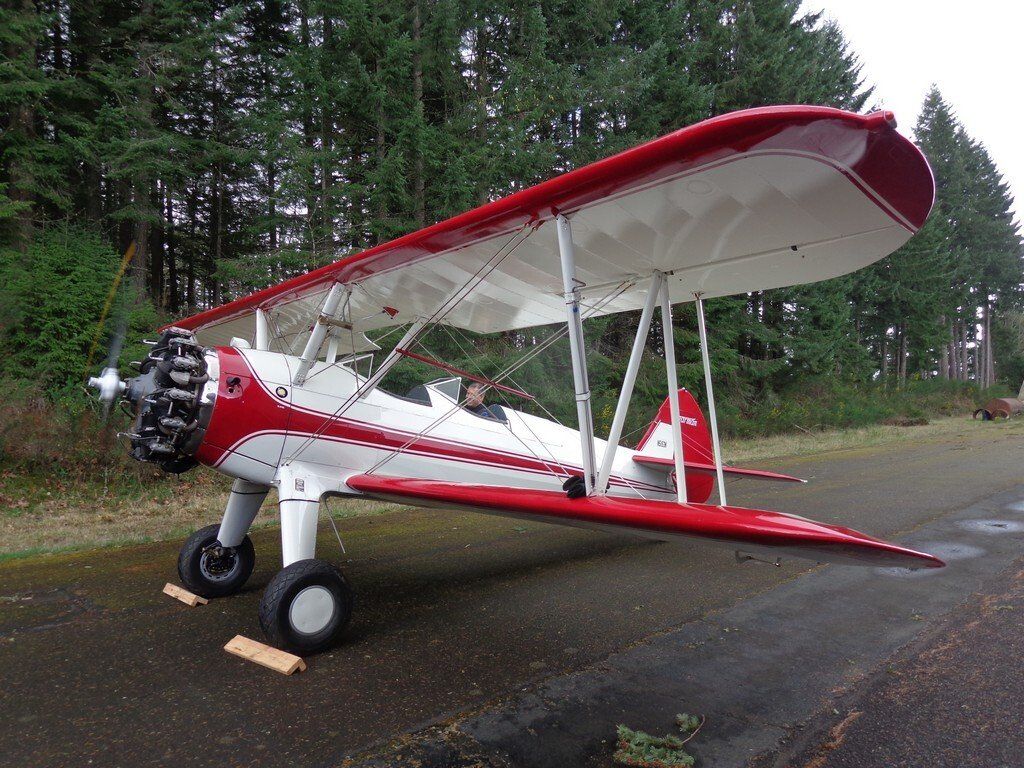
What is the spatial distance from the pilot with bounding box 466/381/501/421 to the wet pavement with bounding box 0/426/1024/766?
4.17ft

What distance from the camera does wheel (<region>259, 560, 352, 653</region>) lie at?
125 inches

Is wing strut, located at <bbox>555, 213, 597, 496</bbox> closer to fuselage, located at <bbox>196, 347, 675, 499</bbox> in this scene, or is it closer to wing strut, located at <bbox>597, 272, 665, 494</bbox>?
wing strut, located at <bbox>597, 272, 665, 494</bbox>

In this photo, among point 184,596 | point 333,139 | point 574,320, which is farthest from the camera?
point 333,139

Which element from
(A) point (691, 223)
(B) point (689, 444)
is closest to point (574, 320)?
(A) point (691, 223)

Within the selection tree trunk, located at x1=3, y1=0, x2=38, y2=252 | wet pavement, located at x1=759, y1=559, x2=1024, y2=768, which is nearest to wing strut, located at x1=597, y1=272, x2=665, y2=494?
wet pavement, located at x1=759, y1=559, x2=1024, y2=768

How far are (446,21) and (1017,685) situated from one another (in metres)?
13.3

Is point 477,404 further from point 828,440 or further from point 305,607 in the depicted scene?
point 828,440

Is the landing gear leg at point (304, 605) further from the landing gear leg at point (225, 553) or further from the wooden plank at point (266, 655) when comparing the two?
the landing gear leg at point (225, 553)

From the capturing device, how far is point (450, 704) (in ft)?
8.87

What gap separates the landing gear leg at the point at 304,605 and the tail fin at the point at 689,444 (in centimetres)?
348

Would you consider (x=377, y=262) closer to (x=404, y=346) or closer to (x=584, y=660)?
(x=404, y=346)

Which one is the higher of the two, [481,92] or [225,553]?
[481,92]

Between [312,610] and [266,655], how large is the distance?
0.31m

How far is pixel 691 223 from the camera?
302 centimetres
